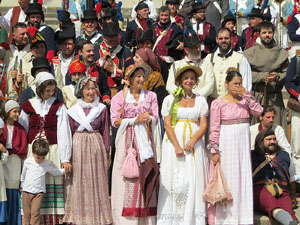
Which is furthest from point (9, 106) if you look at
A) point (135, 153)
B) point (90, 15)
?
point (90, 15)

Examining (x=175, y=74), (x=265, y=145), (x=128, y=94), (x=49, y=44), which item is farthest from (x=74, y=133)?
(x=49, y=44)

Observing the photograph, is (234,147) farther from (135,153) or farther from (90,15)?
(90,15)

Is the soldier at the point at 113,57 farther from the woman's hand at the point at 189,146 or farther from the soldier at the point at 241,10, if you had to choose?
the soldier at the point at 241,10

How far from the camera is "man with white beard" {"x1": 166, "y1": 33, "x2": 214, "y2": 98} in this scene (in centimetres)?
1041

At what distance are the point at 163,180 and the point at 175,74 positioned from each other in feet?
5.19

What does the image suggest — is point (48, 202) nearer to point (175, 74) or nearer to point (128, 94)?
point (128, 94)

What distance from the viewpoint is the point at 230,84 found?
31.8ft

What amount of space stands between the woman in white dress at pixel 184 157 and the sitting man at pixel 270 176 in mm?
814

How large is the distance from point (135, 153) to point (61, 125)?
3.16 ft

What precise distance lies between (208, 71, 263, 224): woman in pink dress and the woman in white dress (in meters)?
0.17

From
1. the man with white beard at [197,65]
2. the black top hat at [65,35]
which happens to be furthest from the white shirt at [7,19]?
the man with white beard at [197,65]

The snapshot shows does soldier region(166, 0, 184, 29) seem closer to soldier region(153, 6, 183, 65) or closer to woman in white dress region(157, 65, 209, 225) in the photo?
soldier region(153, 6, 183, 65)

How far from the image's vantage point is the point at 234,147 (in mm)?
9578

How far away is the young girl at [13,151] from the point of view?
980cm
